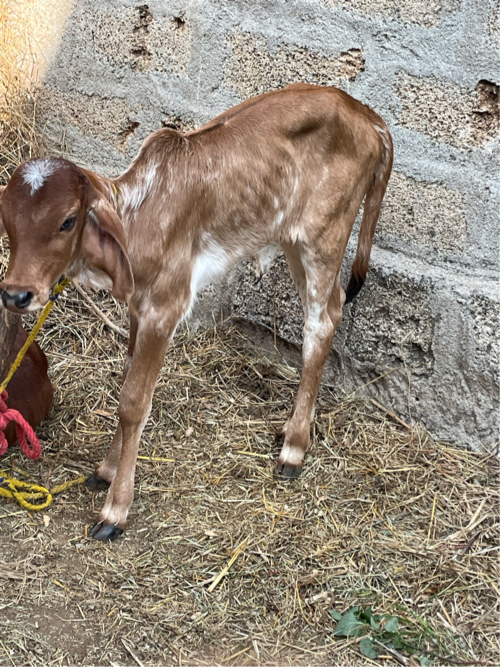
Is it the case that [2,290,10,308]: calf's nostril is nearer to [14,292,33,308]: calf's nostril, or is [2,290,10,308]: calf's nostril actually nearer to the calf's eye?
[14,292,33,308]: calf's nostril

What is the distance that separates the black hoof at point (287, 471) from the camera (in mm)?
3531

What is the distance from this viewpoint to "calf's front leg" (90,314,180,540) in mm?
3000

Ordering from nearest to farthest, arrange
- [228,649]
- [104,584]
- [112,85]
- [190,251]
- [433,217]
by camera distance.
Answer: [228,649]
[104,584]
[190,251]
[433,217]
[112,85]

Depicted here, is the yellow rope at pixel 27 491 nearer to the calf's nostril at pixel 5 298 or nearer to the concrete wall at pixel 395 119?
the calf's nostril at pixel 5 298

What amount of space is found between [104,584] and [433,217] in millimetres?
2281

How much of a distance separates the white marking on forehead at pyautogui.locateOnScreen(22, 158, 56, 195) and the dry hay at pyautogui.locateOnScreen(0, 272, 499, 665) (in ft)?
4.64

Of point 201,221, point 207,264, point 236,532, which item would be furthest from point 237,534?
point 201,221

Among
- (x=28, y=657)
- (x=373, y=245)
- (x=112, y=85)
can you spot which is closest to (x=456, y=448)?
(x=373, y=245)

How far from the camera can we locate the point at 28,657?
2408 millimetres

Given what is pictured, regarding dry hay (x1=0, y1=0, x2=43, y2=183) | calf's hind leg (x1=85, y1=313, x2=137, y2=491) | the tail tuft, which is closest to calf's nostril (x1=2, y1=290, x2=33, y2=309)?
calf's hind leg (x1=85, y1=313, x2=137, y2=491)

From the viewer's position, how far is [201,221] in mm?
3131

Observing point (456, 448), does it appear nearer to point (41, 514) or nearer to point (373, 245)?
point (373, 245)

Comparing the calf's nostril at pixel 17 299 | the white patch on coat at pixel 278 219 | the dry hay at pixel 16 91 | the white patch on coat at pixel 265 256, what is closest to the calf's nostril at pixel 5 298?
the calf's nostril at pixel 17 299

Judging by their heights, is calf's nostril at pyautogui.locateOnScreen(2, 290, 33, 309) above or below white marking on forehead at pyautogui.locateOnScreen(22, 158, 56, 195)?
below
